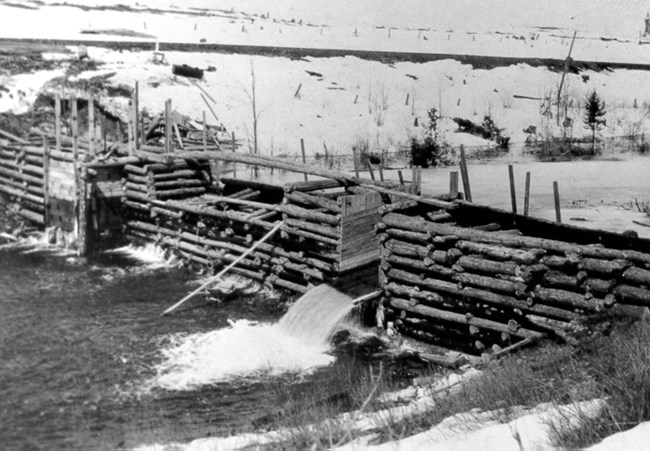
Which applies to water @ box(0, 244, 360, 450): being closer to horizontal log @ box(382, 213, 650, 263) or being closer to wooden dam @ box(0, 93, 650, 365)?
wooden dam @ box(0, 93, 650, 365)

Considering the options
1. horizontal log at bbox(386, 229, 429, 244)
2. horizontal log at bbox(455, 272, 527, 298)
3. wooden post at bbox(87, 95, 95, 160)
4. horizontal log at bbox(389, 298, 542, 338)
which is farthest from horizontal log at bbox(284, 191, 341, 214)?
wooden post at bbox(87, 95, 95, 160)

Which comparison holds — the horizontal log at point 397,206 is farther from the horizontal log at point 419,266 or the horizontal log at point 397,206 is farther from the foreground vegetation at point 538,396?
the foreground vegetation at point 538,396

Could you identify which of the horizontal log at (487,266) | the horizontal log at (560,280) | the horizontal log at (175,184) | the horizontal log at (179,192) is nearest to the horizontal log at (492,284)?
the horizontal log at (487,266)

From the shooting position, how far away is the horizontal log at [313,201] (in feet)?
51.9

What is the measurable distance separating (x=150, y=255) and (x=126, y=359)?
857cm

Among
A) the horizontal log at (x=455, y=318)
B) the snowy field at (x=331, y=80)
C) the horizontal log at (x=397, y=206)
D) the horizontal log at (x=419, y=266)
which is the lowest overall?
the horizontal log at (x=455, y=318)

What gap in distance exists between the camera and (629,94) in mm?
28984

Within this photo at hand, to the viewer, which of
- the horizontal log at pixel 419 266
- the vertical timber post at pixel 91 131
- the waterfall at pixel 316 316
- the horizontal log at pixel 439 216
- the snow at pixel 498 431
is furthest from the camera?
the vertical timber post at pixel 91 131

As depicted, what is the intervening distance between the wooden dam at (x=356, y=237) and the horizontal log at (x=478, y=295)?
0.02m

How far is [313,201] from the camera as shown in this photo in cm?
1636

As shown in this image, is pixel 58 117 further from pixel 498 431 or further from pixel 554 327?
pixel 498 431

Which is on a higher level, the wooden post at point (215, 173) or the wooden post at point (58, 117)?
the wooden post at point (58, 117)

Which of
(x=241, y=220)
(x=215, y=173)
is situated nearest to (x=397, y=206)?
(x=241, y=220)

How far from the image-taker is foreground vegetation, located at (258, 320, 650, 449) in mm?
5531
